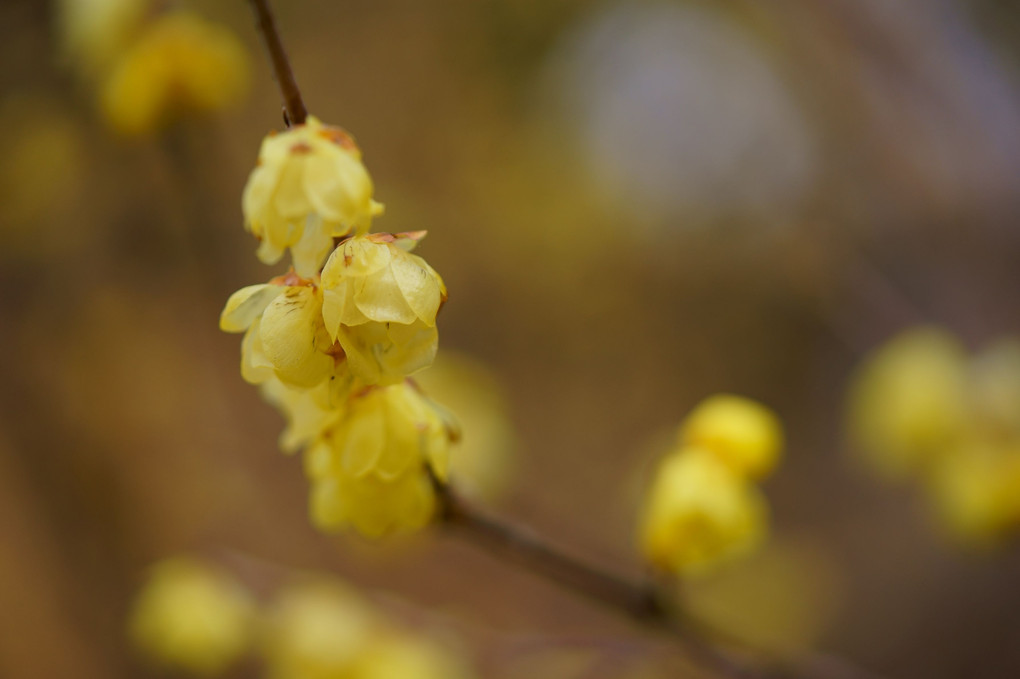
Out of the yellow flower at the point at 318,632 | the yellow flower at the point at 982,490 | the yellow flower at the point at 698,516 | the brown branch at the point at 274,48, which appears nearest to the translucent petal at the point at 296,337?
the brown branch at the point at 274,48

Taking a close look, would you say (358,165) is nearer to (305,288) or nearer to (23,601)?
(305,288)

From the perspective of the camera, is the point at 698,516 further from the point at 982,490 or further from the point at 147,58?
the point at 147,58

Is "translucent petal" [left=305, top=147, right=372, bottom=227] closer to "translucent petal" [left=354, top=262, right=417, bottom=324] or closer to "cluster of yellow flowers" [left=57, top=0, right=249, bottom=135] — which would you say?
"translucent petal" [left=354, top=262, right=417, bottom=324]

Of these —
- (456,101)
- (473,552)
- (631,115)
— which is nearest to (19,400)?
(473,552)

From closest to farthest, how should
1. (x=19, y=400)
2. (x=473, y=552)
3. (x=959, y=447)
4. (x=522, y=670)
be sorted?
1. (x=959, y=447)
2. (x=522, y=670)
3. (x=19, y=400)
4. (x=473, y=552)

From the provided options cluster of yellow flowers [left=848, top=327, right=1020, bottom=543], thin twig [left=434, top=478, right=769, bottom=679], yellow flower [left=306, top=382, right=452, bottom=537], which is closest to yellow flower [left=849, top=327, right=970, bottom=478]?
cluster of yellow flowers [left=848, top=327, right=1020, bottom=543]

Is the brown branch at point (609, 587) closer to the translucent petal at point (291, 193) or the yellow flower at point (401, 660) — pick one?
the translucent petal at point (291, 193)

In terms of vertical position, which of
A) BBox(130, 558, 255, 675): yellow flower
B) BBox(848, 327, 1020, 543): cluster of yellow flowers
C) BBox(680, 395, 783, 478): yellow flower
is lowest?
BBox(130, 558, 255, 675): yellow flower
